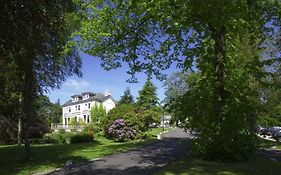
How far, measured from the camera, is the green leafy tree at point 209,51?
56.2ft

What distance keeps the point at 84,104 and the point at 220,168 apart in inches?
3270

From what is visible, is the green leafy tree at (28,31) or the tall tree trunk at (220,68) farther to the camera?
the tall tree trunk at (220,68)

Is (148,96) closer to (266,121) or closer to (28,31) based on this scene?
(266,121)

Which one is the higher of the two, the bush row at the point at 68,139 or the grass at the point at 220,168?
the bush row at the point at 68,139

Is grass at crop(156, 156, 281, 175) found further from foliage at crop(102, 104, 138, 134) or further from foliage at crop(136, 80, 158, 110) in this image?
foliage at crop(136, 80, 158, 110)

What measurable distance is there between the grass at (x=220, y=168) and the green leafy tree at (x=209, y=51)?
43.7 inches

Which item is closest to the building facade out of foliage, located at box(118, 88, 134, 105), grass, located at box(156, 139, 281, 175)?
foliage, located at box(118, 88, 134, 105)

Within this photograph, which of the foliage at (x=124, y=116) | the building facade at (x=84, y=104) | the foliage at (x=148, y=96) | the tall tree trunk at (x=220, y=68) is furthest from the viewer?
the building facade at (x=84, y=104)

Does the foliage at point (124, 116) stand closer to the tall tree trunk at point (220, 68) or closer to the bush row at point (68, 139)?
the bush row at point (68, 139)

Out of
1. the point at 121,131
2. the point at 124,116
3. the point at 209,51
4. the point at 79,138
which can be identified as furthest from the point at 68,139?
the point at 209,51

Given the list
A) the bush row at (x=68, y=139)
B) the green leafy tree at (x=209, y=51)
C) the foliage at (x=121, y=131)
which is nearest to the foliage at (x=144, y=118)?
the foliage at (x=121, y=131)

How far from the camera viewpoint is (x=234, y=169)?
47.8ft

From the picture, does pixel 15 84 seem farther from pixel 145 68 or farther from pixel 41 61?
pixel 145 68

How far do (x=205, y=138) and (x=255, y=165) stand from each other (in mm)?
2677
